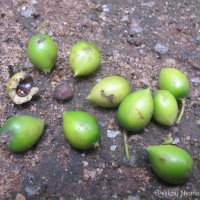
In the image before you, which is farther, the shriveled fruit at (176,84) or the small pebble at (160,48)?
the small pebble at (160,48)

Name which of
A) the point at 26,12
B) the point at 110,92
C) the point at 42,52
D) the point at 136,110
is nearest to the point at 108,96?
the point at 110,92

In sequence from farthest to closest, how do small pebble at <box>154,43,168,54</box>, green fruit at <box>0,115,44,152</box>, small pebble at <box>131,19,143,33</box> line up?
1. small pebble at <box>131,19,143,33</box>
2. small pebble at <box>154,43,168,54</box>
3. green fruit at <box>0,115,44,152</box>

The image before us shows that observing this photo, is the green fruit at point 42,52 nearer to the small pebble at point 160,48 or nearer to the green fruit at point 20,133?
the green fruit at point 20,133

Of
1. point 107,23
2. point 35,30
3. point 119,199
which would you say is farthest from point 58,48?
point 119,199

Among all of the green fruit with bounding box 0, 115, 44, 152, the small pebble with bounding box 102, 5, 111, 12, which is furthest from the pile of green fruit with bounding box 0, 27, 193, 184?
the small pebble with bounding box 102, 5, 111, 12

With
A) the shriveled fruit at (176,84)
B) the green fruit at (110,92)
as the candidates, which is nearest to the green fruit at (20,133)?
the green fruit at (110,92)

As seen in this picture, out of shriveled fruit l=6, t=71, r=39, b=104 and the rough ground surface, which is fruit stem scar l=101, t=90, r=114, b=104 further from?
shriveled fruit l=6, t=71, r=39, b=104
